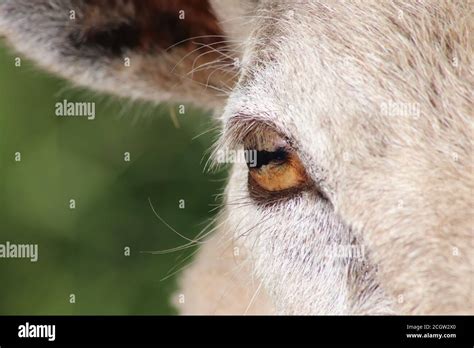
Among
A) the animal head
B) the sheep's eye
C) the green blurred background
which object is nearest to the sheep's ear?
the animal head

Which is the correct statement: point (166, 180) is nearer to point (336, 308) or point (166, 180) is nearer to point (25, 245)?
point (25, 245)

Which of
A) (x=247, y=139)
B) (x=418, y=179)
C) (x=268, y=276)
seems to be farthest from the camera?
(x=268, y=276)

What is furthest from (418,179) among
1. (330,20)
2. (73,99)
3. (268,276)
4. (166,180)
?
(166,180)

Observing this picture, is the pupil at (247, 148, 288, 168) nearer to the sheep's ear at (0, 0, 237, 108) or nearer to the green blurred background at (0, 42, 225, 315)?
the sheep's ear at (0, 0, 237, 108)
